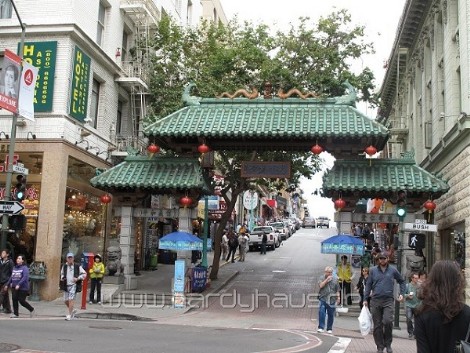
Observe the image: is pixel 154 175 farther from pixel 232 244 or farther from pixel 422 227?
pixel 232 244

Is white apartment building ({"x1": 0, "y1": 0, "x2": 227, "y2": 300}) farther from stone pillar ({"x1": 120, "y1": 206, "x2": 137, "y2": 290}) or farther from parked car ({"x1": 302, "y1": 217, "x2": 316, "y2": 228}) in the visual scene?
parked car ({"x1": 302, "y1": 217, "x2": 316, "y2": 228})

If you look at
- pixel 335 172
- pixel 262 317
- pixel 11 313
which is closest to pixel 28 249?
pixel 11 313

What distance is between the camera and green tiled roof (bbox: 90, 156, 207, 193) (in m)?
19.0

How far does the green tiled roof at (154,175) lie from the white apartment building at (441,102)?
23.8 feet

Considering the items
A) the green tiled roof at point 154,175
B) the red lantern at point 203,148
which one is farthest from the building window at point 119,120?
the red lantern at point 203,148

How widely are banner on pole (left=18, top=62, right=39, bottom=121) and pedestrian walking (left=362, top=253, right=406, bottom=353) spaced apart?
11037 millimetres

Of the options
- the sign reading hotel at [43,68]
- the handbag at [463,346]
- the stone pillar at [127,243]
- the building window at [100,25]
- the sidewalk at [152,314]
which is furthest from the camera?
the building window at [100,25]

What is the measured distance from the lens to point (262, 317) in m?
17.0

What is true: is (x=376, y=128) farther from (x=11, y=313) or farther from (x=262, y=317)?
(x=11, y=313)

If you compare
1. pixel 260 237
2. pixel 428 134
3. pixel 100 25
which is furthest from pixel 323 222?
pixel 100 25

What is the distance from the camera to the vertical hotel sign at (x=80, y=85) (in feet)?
67.6

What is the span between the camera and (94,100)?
2320cm

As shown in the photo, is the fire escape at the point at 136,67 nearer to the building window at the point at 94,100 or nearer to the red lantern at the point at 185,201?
the building window at the point at 94,100

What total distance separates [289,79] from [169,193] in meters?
8.20
